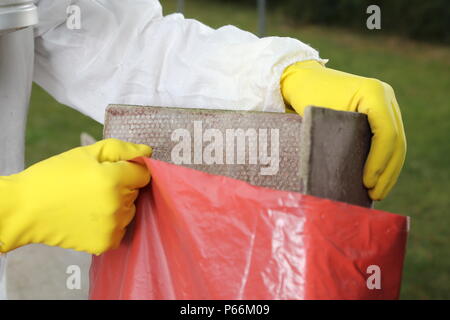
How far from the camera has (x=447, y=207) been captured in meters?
3.24

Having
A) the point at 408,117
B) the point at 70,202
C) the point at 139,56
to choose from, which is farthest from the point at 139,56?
the point at 408,117

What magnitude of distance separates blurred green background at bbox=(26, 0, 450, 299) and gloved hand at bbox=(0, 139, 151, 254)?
1803 millimetres

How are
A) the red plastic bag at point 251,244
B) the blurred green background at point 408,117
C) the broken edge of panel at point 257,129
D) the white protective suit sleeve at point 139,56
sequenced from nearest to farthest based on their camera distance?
the red plastic bag at point 251,244 → the broken edge of panel at point 257,129 → the white protective suit sleeve at point 139,56 → the blurred green background at point 408,117

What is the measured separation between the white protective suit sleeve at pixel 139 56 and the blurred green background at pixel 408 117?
1.60 meters

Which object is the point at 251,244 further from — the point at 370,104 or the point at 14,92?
the point at 14,92

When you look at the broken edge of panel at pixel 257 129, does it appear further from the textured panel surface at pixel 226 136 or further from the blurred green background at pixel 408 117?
the blurred green background at pixel 408 117

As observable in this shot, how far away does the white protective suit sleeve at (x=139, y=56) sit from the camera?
42.1 inches

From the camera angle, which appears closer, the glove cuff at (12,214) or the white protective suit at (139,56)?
the glove cuff at (12,214)

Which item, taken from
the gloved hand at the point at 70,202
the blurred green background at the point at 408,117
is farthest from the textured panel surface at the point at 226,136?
the blurred green background at the point at 408,117

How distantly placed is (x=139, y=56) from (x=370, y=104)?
0.39 m

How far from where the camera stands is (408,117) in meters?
4.49

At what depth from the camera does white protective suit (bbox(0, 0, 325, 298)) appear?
42.1 inches

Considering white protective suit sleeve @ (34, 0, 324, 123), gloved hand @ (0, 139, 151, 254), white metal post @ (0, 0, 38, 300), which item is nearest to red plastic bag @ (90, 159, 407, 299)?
gloved hand @ (0, 139, 151, 254)

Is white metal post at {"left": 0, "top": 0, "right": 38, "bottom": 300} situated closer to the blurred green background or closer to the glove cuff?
the glove cuff
